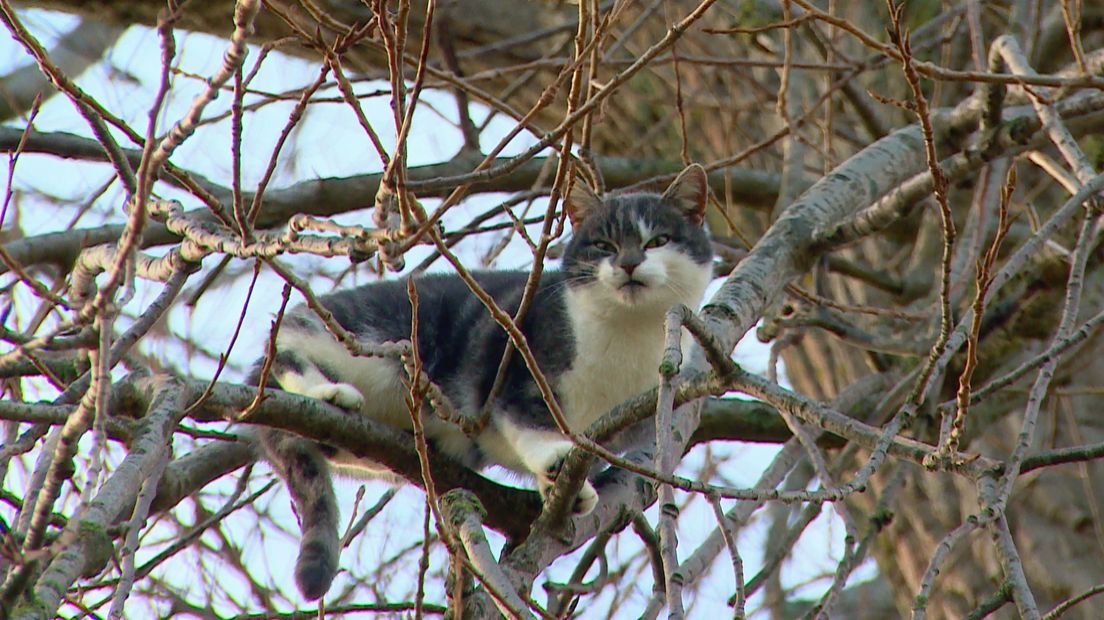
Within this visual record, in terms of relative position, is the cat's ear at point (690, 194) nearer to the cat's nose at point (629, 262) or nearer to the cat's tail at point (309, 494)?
the cat's nose at point (629, 262)

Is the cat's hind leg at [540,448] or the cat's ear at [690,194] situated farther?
the cat's ear at [690,194]

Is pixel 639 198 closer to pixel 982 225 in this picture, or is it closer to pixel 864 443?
pixel 982 225

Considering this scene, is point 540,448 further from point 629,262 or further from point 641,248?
point 641,248

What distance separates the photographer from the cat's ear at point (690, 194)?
3.73 m

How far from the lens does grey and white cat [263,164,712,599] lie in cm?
341

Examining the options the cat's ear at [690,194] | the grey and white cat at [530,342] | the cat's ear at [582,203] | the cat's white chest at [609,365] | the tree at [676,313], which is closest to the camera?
the tree at [676,313]

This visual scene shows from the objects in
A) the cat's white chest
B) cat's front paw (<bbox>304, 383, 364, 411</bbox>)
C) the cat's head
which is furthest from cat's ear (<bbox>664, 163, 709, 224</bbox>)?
cat's front paw (<bbox>304, 383, 364, 411</bbox>)

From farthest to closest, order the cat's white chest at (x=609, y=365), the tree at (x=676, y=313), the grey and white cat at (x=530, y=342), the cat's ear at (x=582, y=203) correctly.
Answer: the cat's ear at (x=582, y=203)
the cat's white chest at (x=609, y=365)
the grey and white cat at (x=530, y=342)
the tree at (x=676, y=313)

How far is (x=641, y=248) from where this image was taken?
3.66 meters

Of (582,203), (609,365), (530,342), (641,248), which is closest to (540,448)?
(609,365)

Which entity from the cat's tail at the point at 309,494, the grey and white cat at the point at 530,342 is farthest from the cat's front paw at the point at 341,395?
the cat's tail at the point at 309,494

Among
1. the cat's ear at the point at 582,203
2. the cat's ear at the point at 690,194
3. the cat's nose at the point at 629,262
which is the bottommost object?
the cat's nose at the point at 629,262

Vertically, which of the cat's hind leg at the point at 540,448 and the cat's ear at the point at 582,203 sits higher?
the cat's ear at the point at 582,203

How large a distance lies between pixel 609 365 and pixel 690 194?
686 millimetres
